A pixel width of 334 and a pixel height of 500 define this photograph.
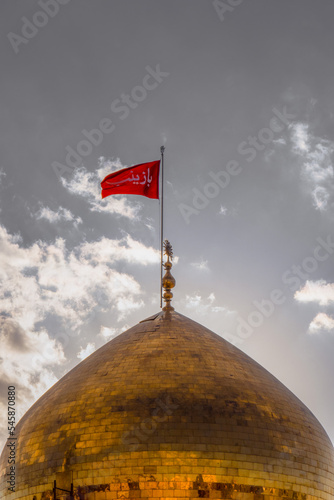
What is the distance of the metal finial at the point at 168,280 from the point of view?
23067 mm

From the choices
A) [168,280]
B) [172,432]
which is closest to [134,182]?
[168,280]

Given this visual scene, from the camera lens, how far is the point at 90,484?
1769 cm

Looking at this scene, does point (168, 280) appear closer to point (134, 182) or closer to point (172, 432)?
point (134, 182)

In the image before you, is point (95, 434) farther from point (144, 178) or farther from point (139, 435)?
point (144, 178)

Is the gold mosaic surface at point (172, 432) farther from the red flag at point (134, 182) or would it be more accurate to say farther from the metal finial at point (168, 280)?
the red flag at point (134, 182)

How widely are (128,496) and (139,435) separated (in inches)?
50.8

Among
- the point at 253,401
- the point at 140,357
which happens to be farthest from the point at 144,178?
the point at 253,401

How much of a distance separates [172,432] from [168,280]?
20.9ft

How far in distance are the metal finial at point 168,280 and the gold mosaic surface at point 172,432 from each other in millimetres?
2344

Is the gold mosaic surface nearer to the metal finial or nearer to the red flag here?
the metal finial

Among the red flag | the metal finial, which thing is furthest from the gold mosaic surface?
the red flag

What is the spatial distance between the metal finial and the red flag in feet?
5.04

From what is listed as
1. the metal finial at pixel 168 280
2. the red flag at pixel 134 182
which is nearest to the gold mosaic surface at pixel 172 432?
the metal finial at pixel 168 280

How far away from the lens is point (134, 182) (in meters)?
24.0
